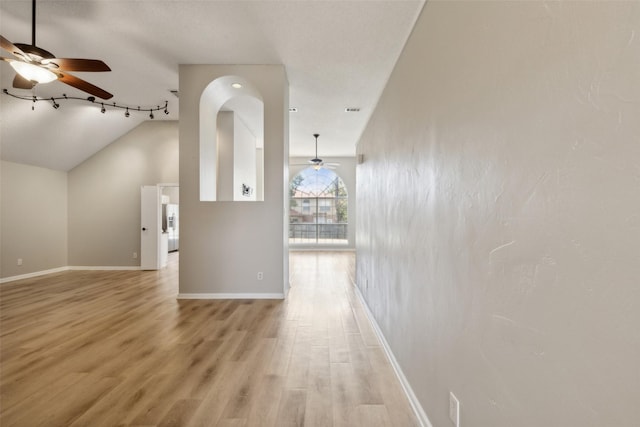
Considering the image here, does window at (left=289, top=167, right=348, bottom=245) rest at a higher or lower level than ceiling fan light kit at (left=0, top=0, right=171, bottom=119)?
lower

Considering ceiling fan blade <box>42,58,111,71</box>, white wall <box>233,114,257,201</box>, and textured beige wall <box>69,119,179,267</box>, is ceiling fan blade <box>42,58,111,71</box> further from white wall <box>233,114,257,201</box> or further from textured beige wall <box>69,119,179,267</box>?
textured beige wall <box>69,119,179,267</box>

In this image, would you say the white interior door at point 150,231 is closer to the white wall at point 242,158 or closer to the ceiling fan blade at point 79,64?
the white wall at point 242,158

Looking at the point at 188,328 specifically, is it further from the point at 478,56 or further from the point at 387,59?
the point at 387,59

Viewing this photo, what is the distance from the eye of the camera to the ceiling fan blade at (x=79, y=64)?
9.33 ft

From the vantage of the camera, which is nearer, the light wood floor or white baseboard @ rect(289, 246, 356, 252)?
the light wood floor

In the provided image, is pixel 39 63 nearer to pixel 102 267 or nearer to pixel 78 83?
pixel 78 83

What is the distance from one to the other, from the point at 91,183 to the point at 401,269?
7.75 metres

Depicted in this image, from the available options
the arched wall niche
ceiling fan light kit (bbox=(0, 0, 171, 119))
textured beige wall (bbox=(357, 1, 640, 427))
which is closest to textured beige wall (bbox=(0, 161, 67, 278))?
the arched wall niche

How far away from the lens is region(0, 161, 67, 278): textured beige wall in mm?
5914

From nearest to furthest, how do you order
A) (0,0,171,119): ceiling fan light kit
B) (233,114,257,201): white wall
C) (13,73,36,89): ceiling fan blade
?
1. (0,0,171,119): ceiling fan light kit
2. (13,73,36,89): ceiling fan blade
3. (233,114,257,201): white wall

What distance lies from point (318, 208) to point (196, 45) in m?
7.57

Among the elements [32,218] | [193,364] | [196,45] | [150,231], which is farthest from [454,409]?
[32,218]

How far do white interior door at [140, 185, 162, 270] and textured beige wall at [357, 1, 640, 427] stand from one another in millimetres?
6663

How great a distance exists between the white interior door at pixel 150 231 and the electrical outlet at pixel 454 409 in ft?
22.9
